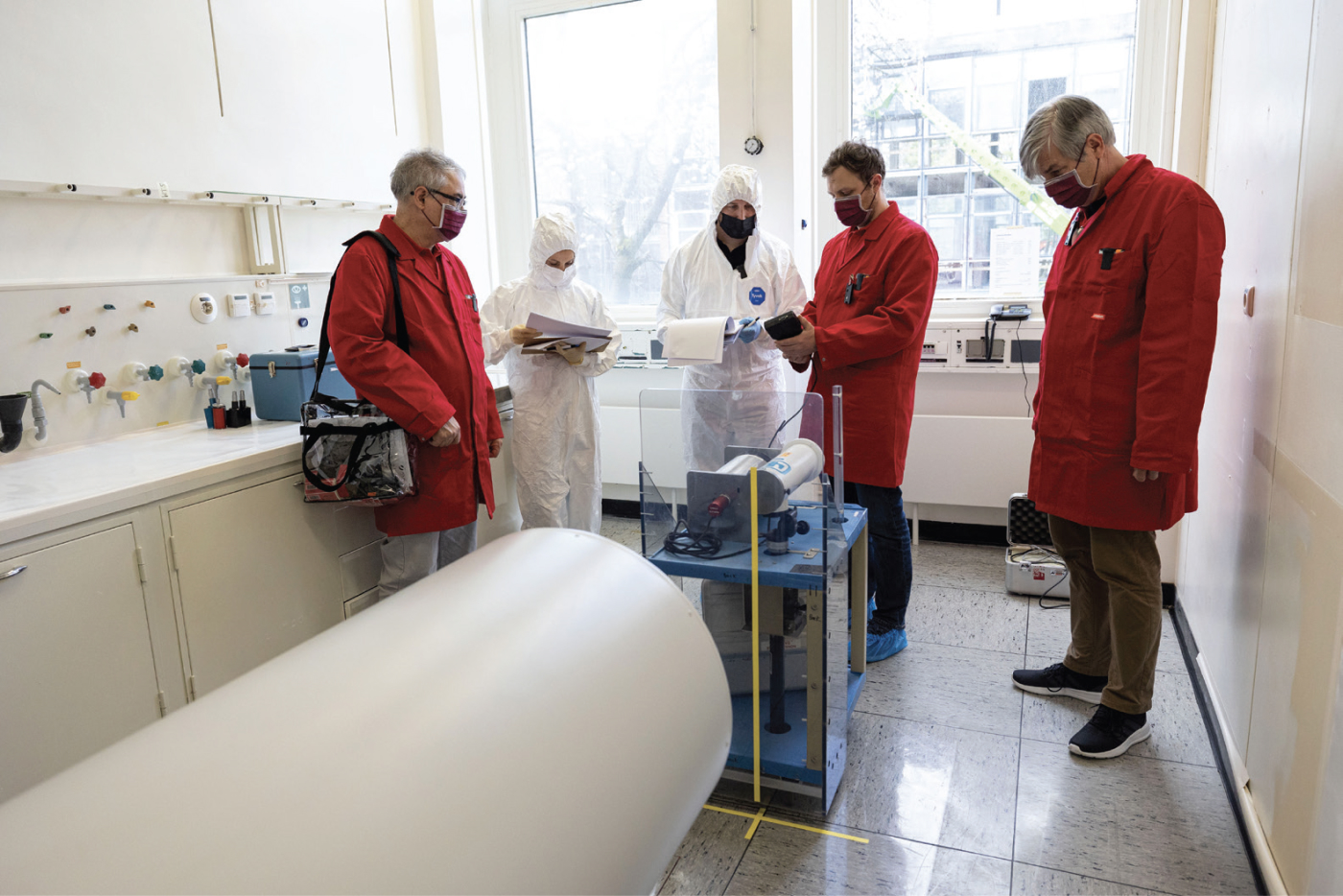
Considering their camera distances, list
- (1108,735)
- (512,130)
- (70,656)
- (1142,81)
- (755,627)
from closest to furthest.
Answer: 1. (70,656)
2. (755,627)
3. (1108,735)
4. (1142,81)
5. (512,130)

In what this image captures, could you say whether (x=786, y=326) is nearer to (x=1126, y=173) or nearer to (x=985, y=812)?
(x=1126, y=173)

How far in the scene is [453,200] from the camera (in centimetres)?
226

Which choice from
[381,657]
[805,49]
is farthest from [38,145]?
[805,49]

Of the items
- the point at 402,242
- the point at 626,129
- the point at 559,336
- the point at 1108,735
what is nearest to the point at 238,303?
the point at 402,242

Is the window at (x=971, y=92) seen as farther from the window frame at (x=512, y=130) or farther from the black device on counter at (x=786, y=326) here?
the black device on counter at (x=786, y=326)

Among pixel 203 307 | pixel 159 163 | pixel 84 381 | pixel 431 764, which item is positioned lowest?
pixel 431 764

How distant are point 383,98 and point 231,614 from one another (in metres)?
2.42

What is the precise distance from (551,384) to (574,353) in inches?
8.8

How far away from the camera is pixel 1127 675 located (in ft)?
7.06

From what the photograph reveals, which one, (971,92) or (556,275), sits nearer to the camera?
(556,275)

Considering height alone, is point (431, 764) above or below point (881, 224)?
below

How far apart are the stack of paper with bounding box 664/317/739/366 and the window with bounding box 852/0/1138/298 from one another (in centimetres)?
165

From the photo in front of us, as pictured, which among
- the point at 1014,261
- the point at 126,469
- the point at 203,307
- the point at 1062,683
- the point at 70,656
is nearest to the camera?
the point at 70,656

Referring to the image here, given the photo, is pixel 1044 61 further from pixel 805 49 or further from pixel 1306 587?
pixel 1306 587
